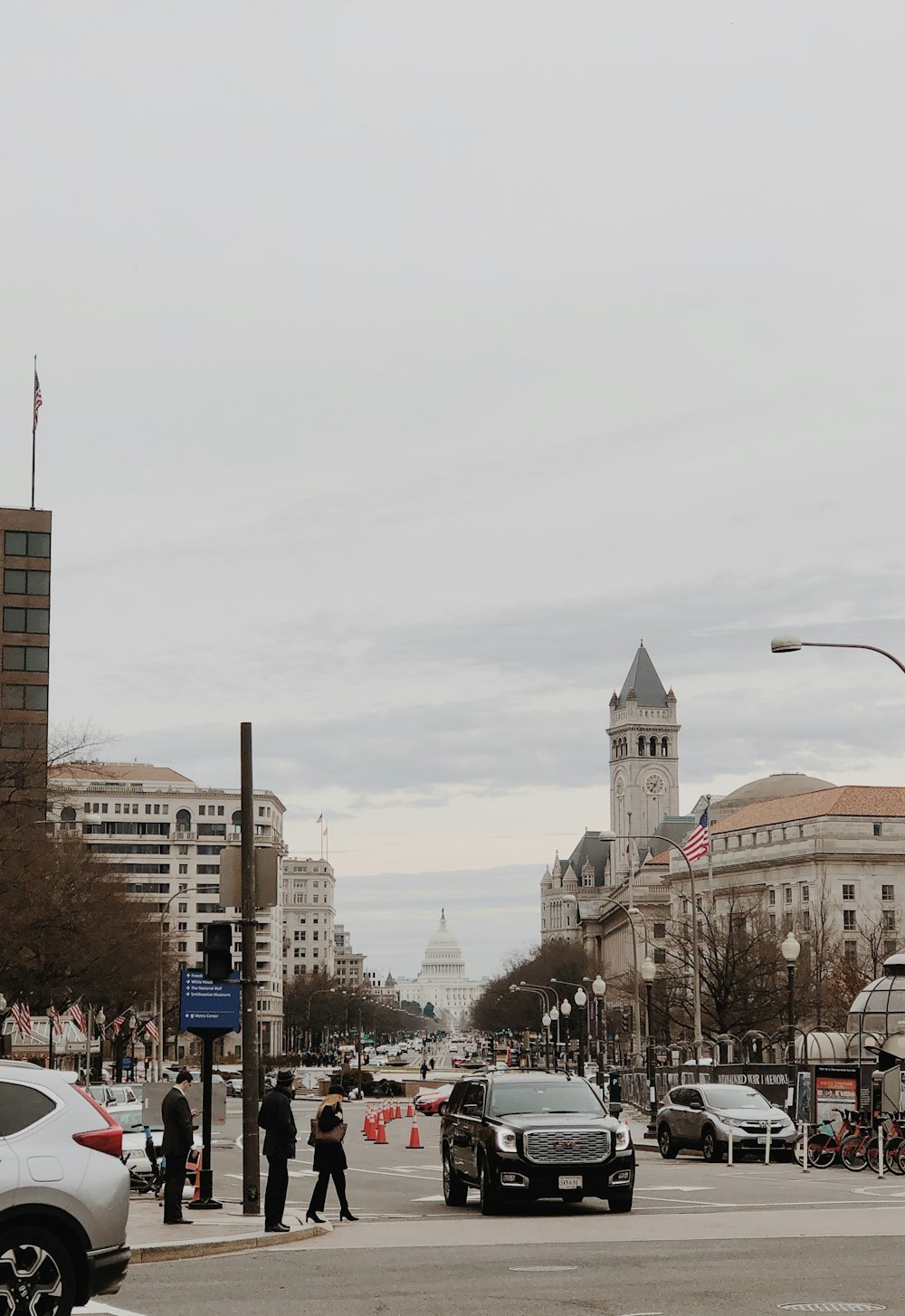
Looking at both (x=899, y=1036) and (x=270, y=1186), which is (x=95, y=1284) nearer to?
(x=270, y=1186)

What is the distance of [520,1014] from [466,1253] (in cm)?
17154

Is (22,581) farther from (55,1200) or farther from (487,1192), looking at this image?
(55,1200)

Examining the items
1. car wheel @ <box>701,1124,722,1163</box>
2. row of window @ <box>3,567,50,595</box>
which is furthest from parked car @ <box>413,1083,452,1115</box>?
row of window @ <box>3,567,50,595</box>

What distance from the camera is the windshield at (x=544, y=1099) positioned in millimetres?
23438

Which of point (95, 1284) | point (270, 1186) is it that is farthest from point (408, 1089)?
point (95, 1284)

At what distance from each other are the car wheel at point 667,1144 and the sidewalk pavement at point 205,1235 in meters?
17.2

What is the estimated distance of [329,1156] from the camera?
22219mm

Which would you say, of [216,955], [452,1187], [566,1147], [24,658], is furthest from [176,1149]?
[24,658]

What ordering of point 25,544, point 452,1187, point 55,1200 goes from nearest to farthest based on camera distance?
point 55,1200, point 452,1187, point 25,544

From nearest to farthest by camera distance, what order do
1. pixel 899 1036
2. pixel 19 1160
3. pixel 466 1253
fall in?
pixel 19 1160 → pixel 466 1253 → pixel 899 1036

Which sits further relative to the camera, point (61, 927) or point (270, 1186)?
point (61, 927)

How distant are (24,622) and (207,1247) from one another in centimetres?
8952

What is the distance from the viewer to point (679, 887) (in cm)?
17025

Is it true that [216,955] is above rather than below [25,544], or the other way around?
below
